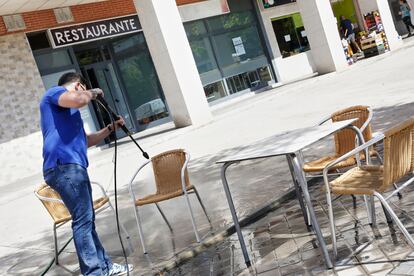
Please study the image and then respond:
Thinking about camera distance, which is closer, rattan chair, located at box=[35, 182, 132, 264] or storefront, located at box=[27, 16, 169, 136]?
rattan chair, located at box=[35, 182, 132, 264]

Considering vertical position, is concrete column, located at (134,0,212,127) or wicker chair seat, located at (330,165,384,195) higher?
concrete column, located at (134,0,212,127)

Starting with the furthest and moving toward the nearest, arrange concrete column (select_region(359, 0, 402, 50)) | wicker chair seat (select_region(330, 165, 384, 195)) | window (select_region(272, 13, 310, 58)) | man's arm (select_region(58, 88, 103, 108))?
window (select_region(272, 13, 310, 58)), concrete column (select_region(359, 0, 402, 50)), man's arm (select_region(58, 88, 103, 108)), wicker chair seat (select_region(330, 165, 384, 195))

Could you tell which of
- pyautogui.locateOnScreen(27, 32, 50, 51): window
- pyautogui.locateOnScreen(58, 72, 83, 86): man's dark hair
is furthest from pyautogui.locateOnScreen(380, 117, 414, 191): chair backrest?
pyautogui.locateOnScreen(27, 32, 50, 51): window

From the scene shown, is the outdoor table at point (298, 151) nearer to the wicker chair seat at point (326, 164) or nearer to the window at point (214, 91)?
the wicker chair seat at point (326, 164)

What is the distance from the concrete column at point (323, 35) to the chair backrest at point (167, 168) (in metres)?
14.2

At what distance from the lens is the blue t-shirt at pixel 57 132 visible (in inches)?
172

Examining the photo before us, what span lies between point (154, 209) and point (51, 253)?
1.50 m

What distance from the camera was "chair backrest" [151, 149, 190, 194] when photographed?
5.83m

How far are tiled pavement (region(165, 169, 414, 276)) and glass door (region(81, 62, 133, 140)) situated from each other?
42.0 feet

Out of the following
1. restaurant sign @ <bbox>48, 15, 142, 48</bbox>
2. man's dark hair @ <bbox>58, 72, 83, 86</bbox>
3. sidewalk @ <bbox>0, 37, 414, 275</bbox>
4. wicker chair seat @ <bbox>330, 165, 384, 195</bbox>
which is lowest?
sidewalk @ <bbox>0, 37, 414, 275</bbox>

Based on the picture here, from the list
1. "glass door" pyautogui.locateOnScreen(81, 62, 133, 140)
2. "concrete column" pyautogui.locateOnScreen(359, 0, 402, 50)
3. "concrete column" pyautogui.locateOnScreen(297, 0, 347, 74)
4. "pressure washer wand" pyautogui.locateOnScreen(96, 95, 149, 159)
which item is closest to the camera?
"pressure washer wand" pyautogui.locateOnScreen(96, 95, 149, 159)

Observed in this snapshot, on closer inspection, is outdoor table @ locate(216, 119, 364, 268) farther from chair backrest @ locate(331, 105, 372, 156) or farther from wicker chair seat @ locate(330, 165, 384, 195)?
chair backrest @ locate(331, 105, 372, 156)

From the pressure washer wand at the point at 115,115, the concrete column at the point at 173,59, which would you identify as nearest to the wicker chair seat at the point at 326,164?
the pressure washer wand at the point at 115,115

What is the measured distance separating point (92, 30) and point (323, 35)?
25.5 ft
